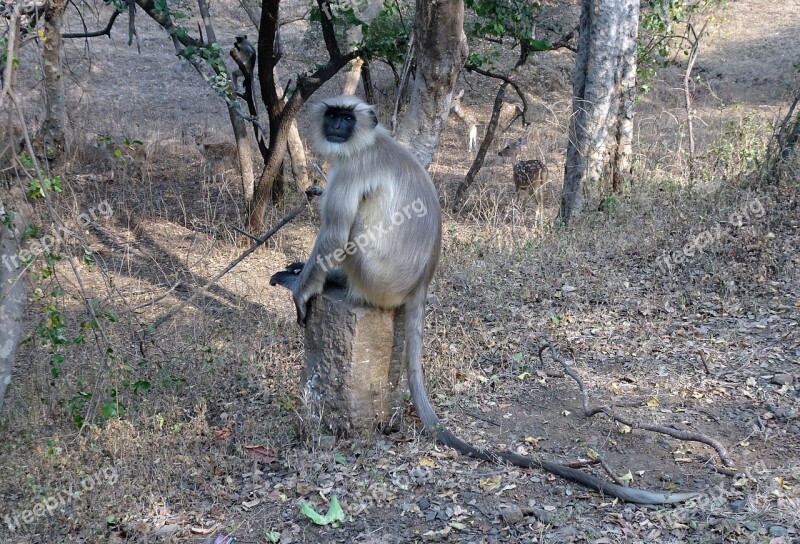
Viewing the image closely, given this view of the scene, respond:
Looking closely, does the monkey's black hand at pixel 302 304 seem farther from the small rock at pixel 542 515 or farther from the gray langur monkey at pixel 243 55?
the gray langur monkey at pixel 243 55

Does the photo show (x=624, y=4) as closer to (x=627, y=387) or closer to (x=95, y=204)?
(x=627, y=387)

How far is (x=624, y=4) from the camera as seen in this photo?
6.32 m

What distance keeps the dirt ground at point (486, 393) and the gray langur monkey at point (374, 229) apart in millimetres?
487

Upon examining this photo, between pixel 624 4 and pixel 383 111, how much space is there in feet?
20.0

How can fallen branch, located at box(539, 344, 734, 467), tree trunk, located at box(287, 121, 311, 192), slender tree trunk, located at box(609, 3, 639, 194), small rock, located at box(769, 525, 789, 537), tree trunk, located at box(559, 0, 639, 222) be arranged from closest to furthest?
small rock, located at box(769, 525, 789, 537), fallen branch, located at box(539, 344, 734, 467), tree trunk, located at box(559, 0, 639, 222), slender tree trunk, located at box(609, 3, 639, 194), tree trunk, located at box(287, 121, 311, 192)

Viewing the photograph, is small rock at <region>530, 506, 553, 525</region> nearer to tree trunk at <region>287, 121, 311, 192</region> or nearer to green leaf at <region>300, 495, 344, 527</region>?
green leaf at <region>300, 495, 344, 527</region>

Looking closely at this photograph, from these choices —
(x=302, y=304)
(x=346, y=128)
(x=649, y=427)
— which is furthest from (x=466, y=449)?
(x=346, y=128)

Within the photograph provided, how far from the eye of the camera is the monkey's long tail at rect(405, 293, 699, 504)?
2.83m

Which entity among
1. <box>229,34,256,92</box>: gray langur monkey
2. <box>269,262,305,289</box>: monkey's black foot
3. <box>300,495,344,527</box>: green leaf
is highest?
<box>229,34,256,92</box>: gray langur monkey

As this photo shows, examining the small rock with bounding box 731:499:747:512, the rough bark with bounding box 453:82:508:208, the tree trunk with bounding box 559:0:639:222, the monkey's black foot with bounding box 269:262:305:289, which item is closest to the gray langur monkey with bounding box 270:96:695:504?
Result: the monkey's black foot with bounding box 269:262:305:289

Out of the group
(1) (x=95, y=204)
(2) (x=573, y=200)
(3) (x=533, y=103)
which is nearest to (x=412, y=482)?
(2) (x=573, y=200)

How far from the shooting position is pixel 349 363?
11.1ft

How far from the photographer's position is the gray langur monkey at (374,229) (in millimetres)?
3369

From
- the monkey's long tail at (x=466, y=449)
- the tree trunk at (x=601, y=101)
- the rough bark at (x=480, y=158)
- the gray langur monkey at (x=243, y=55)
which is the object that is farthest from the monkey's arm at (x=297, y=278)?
the rough bark at (x=480, y=158)
